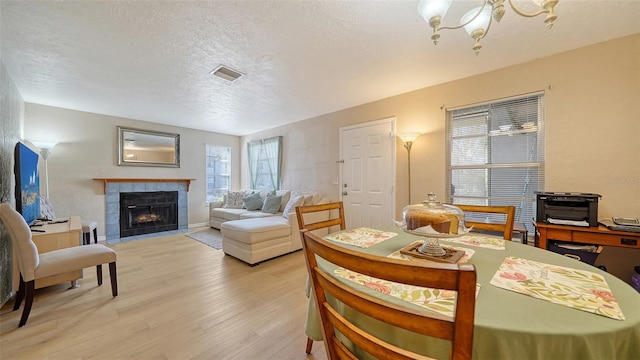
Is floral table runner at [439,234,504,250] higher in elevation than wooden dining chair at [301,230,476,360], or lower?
lower

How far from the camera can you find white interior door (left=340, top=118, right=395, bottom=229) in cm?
352

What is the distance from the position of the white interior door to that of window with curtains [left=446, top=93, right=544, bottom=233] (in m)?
0.82

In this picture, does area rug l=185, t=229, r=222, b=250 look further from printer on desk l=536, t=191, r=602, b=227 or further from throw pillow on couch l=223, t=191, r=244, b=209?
printer on desk l=536, t=191, r=602, b=227

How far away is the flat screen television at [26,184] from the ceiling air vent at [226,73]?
1.90 meters

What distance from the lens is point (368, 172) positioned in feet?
12.3

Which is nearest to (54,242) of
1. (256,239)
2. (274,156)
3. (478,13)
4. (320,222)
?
(256,239)

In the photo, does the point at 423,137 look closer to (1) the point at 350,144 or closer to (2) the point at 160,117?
(1) the point at 350,144

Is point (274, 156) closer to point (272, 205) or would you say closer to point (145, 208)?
point (272, 205)

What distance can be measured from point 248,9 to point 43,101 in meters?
4.21

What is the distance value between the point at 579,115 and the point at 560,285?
2398 millimetres

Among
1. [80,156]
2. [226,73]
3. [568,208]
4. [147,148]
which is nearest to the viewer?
[568,208]

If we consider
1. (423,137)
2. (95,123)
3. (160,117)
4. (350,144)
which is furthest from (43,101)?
(423,137)

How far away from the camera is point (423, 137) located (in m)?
3.21

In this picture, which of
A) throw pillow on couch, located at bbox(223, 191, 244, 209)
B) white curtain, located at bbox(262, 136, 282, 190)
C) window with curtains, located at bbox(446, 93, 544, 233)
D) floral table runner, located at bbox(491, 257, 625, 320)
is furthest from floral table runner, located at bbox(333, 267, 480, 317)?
throw pillow on couch, located at bbox(223, 191, 244, 209)
